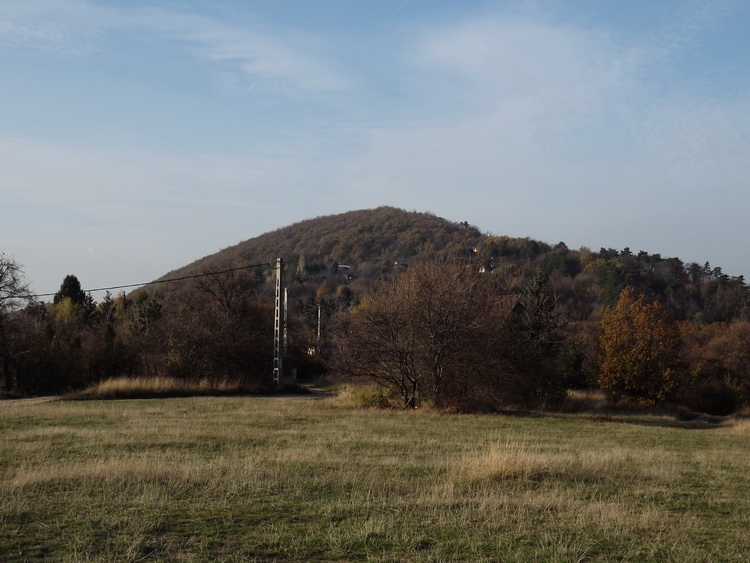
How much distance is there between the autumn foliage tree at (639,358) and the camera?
4069 centimetres

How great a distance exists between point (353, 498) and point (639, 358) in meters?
35.3

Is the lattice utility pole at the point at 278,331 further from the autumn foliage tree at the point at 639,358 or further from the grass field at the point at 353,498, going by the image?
the autumn foliage tree at the point at 639,358

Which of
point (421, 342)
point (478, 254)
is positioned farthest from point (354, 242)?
point (421, 342)

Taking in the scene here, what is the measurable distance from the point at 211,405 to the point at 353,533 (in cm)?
2035

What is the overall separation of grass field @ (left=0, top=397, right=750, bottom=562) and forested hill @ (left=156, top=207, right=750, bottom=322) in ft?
98.0

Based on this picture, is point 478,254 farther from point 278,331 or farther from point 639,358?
point 278,331

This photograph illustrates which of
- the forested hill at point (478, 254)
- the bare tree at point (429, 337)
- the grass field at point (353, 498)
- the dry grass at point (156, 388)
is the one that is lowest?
the dry grass at point (156, 388)

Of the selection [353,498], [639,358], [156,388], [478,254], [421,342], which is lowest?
[156,388]

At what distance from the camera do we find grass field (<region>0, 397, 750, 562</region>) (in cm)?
671

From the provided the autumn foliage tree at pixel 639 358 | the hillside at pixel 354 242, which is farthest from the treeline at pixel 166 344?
the hillside at pixel 354 242

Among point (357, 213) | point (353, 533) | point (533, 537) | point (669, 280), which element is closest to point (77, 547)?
point (353, 533)

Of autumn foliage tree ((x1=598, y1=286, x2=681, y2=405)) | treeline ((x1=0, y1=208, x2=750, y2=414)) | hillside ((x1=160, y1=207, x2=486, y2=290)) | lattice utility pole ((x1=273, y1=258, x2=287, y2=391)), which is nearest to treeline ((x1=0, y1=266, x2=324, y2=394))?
treeline ((x1=0, y1=208, x2=750, y2=414))

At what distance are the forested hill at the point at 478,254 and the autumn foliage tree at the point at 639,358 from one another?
17968 mm

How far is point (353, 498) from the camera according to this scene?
29.1 ft
